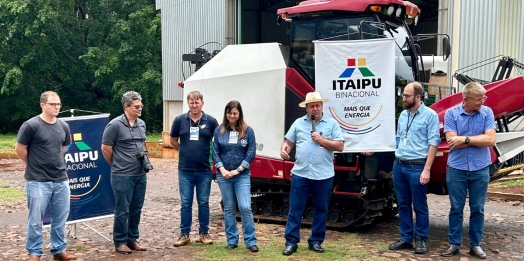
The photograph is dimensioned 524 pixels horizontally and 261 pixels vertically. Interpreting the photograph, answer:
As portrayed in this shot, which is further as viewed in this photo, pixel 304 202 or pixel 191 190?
pixel 191 190

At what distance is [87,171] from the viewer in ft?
24.3

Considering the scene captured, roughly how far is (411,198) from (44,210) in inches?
159

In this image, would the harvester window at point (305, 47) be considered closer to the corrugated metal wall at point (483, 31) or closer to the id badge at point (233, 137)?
the id badge at point (233, 137)

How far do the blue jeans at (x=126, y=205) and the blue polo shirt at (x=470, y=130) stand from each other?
3.48m

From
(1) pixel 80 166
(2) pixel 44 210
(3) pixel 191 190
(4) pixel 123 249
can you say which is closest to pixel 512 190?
(3) pixel 191 190

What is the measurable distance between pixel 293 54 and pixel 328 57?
4.35ft

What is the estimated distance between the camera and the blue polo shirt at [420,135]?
6.40m

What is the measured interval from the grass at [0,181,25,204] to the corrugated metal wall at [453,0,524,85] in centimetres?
1086

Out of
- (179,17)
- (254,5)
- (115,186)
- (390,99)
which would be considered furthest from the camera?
(254,5)

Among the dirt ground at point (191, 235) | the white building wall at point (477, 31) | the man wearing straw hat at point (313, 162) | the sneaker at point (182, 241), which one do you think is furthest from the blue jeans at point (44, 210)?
the white building wall at point (477, 31)

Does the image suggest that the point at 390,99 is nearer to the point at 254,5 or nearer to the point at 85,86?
the point at 254,5

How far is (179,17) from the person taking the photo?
2275cm

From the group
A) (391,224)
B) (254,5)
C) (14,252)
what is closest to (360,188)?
(391,224)

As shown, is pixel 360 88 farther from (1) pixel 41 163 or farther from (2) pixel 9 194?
(2) pixel 9 194
